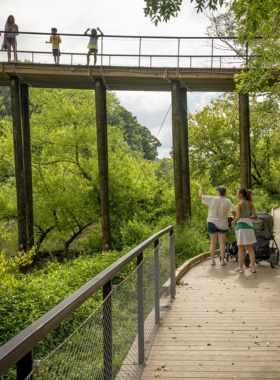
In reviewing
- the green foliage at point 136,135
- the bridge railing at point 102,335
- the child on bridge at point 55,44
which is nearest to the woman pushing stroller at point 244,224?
the bridge railing at point 102,335

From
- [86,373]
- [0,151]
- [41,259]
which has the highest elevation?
[0,151]

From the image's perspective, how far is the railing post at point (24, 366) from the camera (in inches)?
52.7

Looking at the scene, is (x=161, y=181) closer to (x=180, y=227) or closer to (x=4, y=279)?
(x=180, y=227)

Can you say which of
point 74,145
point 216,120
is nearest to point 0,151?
point 74,145

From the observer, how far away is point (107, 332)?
2.67 meters

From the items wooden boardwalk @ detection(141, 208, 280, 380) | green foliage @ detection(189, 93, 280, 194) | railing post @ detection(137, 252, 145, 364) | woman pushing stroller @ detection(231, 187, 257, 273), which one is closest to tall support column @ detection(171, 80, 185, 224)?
woman pushing stroller @ detection(231, 187, 257, 273)

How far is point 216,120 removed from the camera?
32750 millimetres

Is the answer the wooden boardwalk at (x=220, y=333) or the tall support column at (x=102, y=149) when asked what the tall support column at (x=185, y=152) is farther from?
the wooden boardwalk at (x=220, y=333)

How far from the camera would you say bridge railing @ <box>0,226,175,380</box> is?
4.52 feet

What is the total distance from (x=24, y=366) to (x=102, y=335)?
50.7 inches

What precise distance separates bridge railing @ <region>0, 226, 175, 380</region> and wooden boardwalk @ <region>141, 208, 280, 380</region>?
0.28 m

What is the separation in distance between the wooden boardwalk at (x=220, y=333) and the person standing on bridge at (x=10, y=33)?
475 inches

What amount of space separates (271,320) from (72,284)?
5.80 metres

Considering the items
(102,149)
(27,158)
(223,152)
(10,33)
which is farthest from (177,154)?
(223,152)
